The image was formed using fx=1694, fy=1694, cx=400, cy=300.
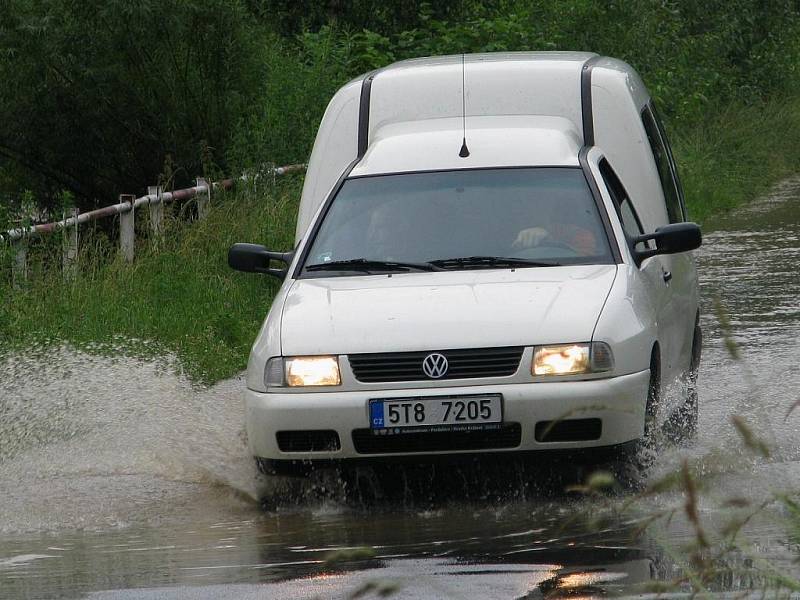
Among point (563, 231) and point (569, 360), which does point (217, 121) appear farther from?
point (569, 360)

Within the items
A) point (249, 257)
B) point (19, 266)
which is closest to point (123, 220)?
point (19, 266)

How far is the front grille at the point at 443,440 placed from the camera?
260 inches

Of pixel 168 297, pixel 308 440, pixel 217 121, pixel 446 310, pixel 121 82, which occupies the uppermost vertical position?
pixel 121 82

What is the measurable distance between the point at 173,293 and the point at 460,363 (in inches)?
267

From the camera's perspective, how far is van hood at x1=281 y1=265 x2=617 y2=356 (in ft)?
21.9

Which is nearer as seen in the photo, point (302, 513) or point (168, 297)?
point (302, 513)

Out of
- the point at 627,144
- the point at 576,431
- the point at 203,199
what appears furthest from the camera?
the point at 203,199

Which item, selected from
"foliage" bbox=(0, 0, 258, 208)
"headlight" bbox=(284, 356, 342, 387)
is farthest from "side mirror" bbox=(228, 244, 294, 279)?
"foliage" bbox=(0, 0, 258, 208)

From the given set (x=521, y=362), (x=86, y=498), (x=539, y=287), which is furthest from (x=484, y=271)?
(x=86, y=498)

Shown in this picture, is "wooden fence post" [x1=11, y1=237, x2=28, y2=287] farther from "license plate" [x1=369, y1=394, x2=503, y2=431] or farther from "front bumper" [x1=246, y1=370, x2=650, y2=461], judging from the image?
"license plate" [x1=369, y1=394, x2=503, y2=431]

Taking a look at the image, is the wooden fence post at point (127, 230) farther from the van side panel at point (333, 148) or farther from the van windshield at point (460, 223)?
the van windshield at point (460, 223)

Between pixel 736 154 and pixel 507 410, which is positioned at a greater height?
pixel 736 154

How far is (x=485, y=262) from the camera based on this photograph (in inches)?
297

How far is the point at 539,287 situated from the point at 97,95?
1441cm
